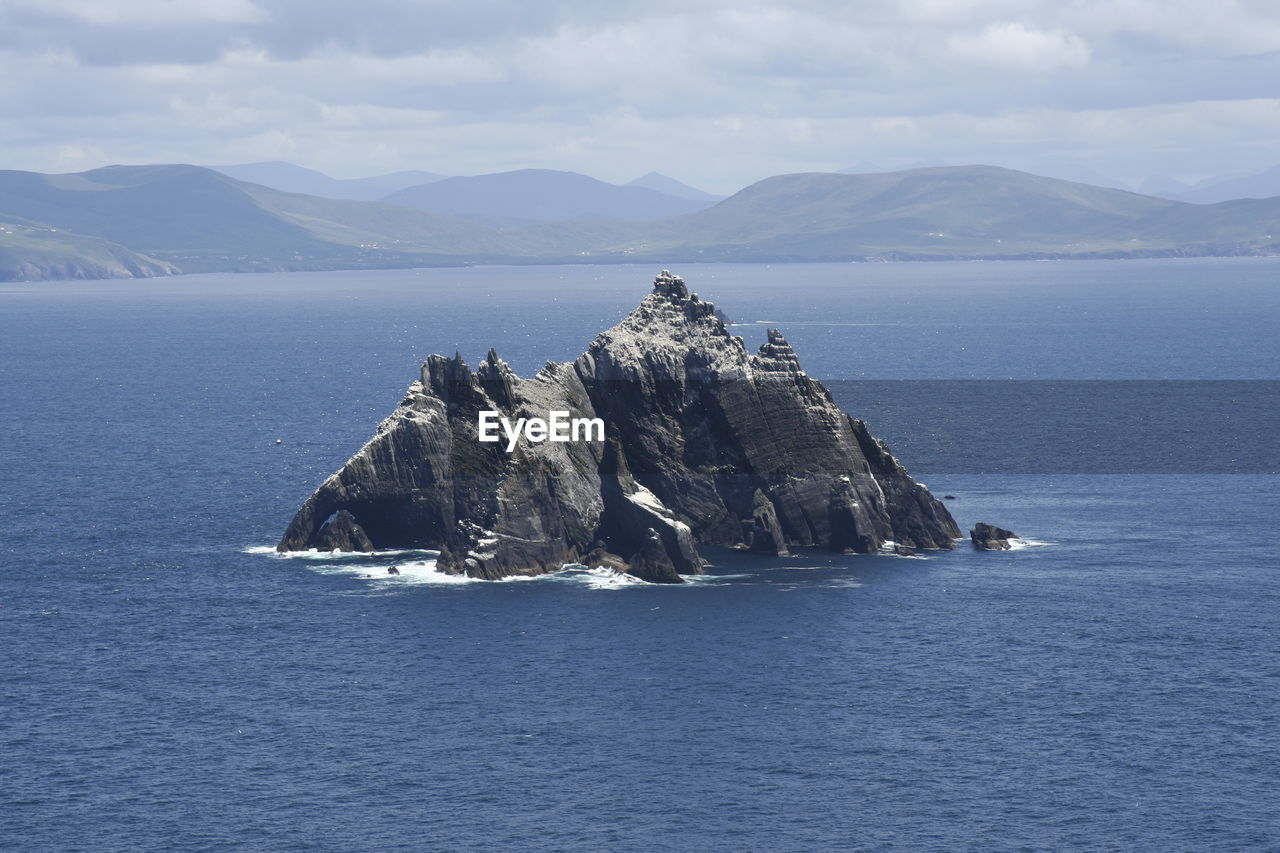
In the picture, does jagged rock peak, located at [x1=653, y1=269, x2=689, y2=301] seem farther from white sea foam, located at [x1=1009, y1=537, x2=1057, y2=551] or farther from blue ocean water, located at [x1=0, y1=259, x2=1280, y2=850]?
white sea foam, located at [x1=1009, y1=537, x2=1057, y2=551]

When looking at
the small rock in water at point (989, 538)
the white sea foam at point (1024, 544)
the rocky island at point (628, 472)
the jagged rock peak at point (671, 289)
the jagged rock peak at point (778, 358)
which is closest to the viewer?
the rocky island at point (628, 472)

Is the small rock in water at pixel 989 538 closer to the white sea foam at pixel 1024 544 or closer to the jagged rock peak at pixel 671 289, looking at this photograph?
the white sea foam at pixel 1024 544

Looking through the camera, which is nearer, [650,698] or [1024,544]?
[650,698]

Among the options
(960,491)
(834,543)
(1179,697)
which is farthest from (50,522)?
(1179,697)

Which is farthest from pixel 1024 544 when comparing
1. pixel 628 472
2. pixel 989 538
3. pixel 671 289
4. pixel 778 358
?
pixel 671 289

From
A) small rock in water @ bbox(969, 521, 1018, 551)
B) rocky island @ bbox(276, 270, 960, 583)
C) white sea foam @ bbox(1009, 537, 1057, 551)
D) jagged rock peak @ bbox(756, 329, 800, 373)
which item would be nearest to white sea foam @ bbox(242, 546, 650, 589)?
rocky island @ bbox(276, 270, 960, 583)

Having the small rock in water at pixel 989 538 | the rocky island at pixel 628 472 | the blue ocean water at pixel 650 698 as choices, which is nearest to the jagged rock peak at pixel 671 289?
the rocky island at pixel 628 472

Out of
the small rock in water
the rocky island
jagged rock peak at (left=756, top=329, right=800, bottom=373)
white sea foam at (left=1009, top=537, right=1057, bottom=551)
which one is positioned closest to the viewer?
the rocky island

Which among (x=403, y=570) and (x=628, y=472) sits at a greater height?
(x=628, y=472)

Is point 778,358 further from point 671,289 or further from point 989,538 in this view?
point 989,538
